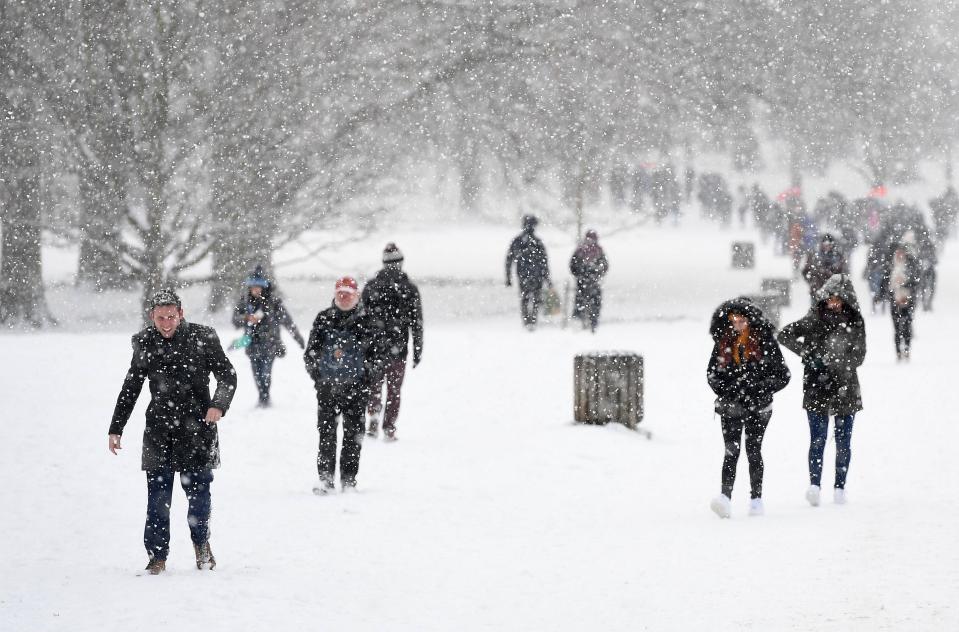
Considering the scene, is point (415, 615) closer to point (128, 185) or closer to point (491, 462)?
point (491, 462)

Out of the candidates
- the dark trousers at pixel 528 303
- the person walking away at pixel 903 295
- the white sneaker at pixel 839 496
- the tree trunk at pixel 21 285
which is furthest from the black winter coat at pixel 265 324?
the tree trunk at pixel 21 285

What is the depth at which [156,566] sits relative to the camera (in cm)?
757

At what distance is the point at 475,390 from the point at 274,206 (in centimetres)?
536

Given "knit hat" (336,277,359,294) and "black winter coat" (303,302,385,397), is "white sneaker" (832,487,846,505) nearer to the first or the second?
"black winter coat" (303,302,385,397)

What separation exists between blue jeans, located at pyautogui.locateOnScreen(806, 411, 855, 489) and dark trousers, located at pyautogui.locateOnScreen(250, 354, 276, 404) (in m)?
5.90

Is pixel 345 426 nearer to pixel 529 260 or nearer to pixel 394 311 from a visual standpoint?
pixel 394 311

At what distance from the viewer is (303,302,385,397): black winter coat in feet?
32.9

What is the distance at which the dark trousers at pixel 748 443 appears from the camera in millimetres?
9102

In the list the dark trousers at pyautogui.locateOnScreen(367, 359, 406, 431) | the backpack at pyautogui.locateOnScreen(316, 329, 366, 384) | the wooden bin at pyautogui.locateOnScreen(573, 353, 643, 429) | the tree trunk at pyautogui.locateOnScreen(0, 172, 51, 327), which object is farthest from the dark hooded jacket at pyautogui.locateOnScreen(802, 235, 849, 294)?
the tree trunk at pyautogui.locateOnScreen(0, 172, 51, 327)

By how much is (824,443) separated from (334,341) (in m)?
3.41

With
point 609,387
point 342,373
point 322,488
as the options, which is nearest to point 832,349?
point 342,373

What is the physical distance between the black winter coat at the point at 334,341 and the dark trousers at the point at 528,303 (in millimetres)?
10046

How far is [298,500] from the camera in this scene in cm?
1001

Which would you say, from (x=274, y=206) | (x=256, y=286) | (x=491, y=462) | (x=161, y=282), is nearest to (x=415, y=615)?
(x=491, y=462)
